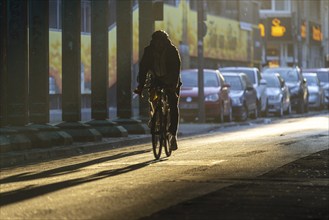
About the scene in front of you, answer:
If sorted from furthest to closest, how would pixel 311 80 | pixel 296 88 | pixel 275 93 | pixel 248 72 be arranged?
pixel 311 80 < pixel 296 88 < pixel 275 93 < pixel 248 72

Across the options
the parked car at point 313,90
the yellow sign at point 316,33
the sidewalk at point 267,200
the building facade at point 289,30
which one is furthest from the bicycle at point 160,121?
the yellow sign at point 316,33

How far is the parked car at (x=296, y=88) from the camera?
45906 millimetres

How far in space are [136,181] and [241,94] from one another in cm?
2429

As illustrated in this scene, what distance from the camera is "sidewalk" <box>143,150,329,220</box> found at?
8766mm

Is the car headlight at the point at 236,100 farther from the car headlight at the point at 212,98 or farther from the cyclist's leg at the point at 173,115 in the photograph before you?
the cyclist's leg at the point at 173,115

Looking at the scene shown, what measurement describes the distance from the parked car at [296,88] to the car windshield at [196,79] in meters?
11.5

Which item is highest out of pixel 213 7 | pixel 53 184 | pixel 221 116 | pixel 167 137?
pixel 213 7

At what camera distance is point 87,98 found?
148 ft

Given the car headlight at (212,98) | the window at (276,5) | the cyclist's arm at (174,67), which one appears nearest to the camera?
the cyclist's arm at (174,67)

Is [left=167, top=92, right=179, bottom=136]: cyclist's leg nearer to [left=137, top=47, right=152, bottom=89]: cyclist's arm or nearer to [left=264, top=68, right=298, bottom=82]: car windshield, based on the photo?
[left=137, top=47, right=152, bottom=89]: cyclist's arm

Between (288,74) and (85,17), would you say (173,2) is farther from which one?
(85,17)

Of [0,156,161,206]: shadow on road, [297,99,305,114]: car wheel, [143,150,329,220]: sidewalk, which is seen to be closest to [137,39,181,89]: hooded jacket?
[0,156,161,206]: shadow on road

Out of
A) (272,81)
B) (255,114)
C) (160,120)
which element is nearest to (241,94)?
(255,114)

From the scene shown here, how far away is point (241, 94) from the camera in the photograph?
1406 inches
